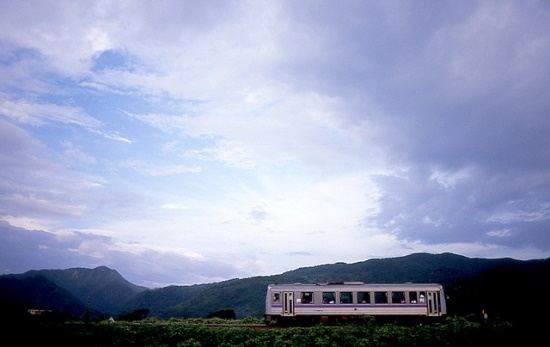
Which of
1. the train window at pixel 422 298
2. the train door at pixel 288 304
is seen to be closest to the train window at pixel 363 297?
the train window at pixel 422 298

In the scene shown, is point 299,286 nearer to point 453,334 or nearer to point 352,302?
point 352,302

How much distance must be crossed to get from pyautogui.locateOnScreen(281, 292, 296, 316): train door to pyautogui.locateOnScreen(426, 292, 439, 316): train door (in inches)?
454

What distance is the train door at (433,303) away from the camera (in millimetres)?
29094

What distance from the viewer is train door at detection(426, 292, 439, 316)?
29.1 metres

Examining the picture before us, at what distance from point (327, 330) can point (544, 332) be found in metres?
9.88

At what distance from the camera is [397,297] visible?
2934 centimetres

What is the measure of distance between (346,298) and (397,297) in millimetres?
4293

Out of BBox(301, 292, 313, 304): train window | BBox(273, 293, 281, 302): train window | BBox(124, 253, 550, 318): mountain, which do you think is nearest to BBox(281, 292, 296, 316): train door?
BBox(273, 293, 281, 302): train window

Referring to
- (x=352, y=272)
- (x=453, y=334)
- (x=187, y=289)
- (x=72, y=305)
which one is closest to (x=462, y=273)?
(x=352, y=272)

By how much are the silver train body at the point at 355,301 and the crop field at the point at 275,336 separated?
10.2 meters

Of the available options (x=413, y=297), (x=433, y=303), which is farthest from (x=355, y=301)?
(x=433, y=303)

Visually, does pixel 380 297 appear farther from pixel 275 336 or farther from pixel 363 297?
pixel 275 336

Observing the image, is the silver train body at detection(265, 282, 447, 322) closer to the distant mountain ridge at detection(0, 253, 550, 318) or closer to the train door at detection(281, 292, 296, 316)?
the train door at detection(281, 292, 296, 316)

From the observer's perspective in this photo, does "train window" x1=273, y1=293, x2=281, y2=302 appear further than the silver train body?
Yes
